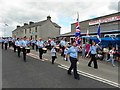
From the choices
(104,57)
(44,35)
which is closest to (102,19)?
(104,57)

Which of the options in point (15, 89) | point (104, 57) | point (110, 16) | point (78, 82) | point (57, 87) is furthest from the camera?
point (110, 16)

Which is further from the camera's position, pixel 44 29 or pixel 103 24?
pixel 44 29

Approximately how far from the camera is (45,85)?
6.90 metres

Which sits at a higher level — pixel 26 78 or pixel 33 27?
pixel 33 27

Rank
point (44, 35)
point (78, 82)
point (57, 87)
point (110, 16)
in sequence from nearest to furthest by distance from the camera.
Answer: point (57, 87)
point (78, 82)
point (110, 16)
point (44, 35)

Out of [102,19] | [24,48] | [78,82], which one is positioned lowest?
[78,82]

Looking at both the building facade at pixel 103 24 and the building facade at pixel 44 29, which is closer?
the building facade at pixel 103 24

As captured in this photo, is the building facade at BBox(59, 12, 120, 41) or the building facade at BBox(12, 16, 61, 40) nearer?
the building facade at BBox(59, 12, 120, 41)

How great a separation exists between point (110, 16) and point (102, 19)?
6.61 ft

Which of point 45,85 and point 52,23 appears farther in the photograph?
point 52,23

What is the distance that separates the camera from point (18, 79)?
25.2ft

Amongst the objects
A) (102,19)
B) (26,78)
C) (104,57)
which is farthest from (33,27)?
(26,78)

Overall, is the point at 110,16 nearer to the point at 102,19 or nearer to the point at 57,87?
the point at 102,19

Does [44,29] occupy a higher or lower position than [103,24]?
higher
